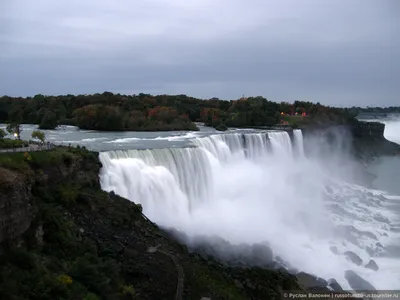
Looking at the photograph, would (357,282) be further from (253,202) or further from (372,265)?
(253,202)

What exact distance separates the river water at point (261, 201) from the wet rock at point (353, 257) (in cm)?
25

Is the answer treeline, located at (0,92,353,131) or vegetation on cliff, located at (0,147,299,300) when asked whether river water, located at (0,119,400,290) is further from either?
treeline, located at (0,92,353,131)

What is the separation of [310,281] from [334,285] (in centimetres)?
94

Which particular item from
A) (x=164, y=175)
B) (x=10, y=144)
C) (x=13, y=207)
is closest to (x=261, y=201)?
(x=164, y=175)

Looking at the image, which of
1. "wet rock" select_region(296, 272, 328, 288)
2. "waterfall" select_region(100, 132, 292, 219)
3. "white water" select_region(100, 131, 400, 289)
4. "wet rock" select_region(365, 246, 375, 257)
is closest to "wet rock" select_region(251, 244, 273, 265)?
"white water" select_region(100, 131, 400, 289)

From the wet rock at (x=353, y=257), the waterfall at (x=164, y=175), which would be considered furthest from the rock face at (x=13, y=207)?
the wet rock at (x=353, y=257)

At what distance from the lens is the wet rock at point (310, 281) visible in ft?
52.1

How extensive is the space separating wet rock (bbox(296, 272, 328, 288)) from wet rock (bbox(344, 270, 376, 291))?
4.12 feet

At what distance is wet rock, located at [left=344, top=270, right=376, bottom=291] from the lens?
16328 mm

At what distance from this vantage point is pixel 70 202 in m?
14.2

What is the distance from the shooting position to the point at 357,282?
16641mm

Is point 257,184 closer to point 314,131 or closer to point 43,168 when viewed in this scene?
point 43,168

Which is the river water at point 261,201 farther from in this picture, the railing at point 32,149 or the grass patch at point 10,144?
the grass patch at point 10,144

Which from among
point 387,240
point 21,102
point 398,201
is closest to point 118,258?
point 387,240
